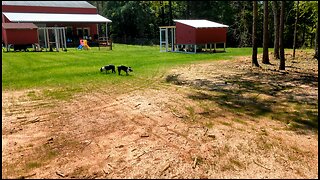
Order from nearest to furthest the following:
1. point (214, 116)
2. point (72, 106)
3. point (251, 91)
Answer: point (214, 116)
point (72, 106)
point (251, 91)

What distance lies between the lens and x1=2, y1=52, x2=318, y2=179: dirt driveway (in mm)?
4922

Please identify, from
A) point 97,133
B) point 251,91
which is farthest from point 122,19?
point 97,133

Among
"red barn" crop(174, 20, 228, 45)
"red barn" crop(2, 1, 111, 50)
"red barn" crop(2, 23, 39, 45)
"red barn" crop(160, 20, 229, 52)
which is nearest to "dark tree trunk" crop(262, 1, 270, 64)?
"red barn" crop(160, 20, 229, 52)

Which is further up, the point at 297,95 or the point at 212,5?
the point at 212,5

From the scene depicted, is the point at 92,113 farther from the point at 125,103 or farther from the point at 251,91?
the point at 251,91

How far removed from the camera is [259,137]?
611 cm

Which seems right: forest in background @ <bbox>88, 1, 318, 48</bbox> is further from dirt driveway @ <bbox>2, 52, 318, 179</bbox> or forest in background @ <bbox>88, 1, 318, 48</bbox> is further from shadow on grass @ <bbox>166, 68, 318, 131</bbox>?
dirt driveway @ <bbox>2, 52, 318, 179</bbox>

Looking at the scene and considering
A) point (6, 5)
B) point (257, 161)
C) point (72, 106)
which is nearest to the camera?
point (257, 161)

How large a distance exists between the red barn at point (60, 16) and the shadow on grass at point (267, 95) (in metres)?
30.0

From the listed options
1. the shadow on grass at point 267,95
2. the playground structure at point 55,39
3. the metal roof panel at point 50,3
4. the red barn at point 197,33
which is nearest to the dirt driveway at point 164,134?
the shadow on grass at point 267,95

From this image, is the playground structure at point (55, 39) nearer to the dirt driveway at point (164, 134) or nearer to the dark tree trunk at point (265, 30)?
the dark tree trunk at point (265, 30)

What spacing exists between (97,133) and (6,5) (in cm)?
4042

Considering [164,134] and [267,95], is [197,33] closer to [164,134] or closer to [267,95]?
[267,95]

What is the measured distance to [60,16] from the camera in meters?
42.7
